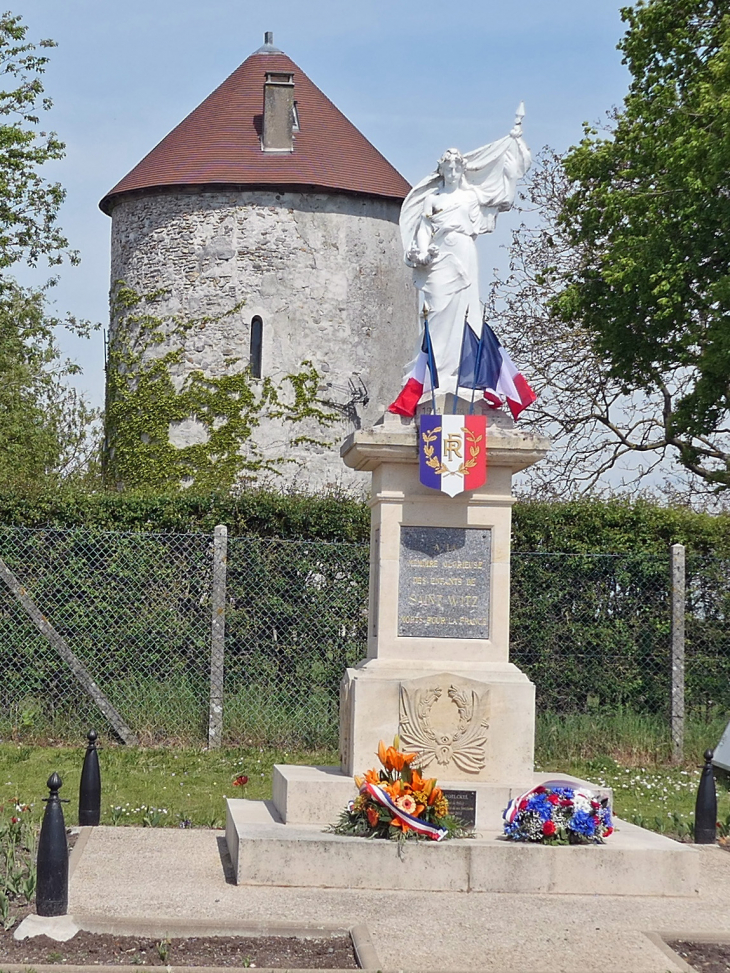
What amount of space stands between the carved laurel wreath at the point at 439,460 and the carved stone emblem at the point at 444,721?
53.7 inches

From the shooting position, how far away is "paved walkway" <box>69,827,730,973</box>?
6379 millimetres

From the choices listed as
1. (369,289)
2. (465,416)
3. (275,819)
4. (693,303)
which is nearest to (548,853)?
(275,819)

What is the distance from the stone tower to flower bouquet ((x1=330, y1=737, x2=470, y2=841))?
17.1 m

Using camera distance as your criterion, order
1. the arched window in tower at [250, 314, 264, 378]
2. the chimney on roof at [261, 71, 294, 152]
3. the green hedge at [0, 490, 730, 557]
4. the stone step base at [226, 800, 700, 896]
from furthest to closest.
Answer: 1. the chimney on roof at [261, 71, 294, 152]
2. the arched window in tower at [250, 314, 264, 378]
3. the green hedge at [0, 490, 730, 557]
4. the stone step base at [226, 800, 700, 896]

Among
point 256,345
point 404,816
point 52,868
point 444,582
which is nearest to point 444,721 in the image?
point 444,582

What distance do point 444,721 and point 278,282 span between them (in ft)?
57.0

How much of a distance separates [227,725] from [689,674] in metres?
4.62

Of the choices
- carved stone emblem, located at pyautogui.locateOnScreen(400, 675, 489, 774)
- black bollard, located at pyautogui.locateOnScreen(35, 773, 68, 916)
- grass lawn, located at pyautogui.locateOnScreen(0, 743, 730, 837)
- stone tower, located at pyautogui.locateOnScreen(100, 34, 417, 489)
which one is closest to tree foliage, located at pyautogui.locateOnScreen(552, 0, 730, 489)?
stone tower, located at pyautogui.locateOnScreen(100, 34, 417, 489)

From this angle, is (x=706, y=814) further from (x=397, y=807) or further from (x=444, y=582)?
(x=397, y=807)

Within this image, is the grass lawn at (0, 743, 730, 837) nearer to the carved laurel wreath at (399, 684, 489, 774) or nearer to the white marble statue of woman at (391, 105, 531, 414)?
the carved laurel wreath at (399, 684, 489, 774)

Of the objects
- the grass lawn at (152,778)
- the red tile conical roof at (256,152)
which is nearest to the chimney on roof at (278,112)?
the red tile conical roof at (256,152)

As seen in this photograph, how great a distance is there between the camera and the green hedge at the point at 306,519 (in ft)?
44.8

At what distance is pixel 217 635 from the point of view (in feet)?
42.4

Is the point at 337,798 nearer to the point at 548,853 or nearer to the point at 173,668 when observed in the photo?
the point at 548,853
